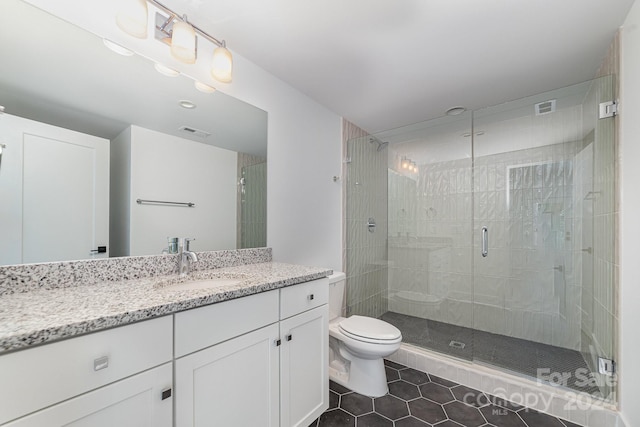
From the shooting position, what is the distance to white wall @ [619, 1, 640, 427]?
129 centimetres

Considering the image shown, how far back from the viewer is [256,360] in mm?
1173

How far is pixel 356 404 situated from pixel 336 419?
0.20 metres

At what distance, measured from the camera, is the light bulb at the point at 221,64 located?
146cm

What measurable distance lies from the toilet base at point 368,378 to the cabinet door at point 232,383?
768mm

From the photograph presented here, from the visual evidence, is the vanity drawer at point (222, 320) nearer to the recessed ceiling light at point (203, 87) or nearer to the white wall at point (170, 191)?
the white wall at point (170, 191)

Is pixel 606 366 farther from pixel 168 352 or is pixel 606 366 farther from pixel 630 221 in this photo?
pixel 168 352

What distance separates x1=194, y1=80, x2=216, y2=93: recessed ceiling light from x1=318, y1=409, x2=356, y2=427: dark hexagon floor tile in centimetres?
201

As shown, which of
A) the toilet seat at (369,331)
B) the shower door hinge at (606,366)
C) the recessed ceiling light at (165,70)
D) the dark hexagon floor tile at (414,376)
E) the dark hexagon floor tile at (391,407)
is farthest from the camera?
the dark hexagon floor tile at (414,376)

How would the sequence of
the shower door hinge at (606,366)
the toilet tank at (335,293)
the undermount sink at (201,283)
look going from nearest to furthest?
the undermount sink at (201,283)
the shower door hinge at (606,366)
the toilet tank at (335,293)

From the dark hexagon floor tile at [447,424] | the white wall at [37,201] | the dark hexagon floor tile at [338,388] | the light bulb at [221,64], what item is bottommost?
the dark hexagon floor tile at [338,388]

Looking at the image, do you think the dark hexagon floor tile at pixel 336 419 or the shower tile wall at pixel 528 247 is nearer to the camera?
the dark hexagon floor tile at pixel 336 419

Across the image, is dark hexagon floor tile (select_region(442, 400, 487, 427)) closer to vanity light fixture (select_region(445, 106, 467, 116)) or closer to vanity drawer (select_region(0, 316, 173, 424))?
vanity drawer (select_region(0, 316, 173, 424))

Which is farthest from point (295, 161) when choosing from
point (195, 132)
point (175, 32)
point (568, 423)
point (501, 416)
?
point (568, 423)

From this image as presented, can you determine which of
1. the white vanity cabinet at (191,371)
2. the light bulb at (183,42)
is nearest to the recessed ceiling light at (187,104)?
the light bulb at (183,42)
